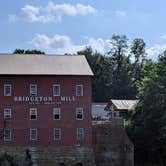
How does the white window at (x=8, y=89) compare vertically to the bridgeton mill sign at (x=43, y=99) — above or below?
above

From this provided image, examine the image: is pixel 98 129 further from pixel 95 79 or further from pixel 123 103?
pixel 95 79

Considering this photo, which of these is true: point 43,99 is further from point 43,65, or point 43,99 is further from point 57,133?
point 43,65

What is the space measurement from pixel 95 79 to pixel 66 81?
37647 mm

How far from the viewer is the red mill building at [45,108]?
54.5 meters

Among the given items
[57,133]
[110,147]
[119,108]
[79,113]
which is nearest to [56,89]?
[79,113]

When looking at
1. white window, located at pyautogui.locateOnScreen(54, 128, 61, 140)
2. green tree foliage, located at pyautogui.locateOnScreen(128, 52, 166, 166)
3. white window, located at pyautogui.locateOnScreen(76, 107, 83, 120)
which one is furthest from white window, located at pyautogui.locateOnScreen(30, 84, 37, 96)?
green tree foliage, located at pyautogui.locateOnScreen(128, 52, 166, 166)

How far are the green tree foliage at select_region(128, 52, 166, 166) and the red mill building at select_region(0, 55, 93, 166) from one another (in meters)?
7.40

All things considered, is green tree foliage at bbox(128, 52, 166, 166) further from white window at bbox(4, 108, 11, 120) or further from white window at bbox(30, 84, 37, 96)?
white window at bbox(4, 108, 11, 120)

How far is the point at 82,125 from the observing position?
183 feet

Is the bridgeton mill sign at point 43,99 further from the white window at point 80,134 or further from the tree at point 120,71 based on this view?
the tree at point 120,71

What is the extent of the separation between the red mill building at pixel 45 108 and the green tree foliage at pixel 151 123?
740 cm

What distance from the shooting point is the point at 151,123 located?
59000 millimetres

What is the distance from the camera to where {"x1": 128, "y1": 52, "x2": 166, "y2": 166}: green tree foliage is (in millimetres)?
58406

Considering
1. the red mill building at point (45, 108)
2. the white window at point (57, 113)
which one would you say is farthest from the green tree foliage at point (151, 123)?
the white window at point (57, 113)
